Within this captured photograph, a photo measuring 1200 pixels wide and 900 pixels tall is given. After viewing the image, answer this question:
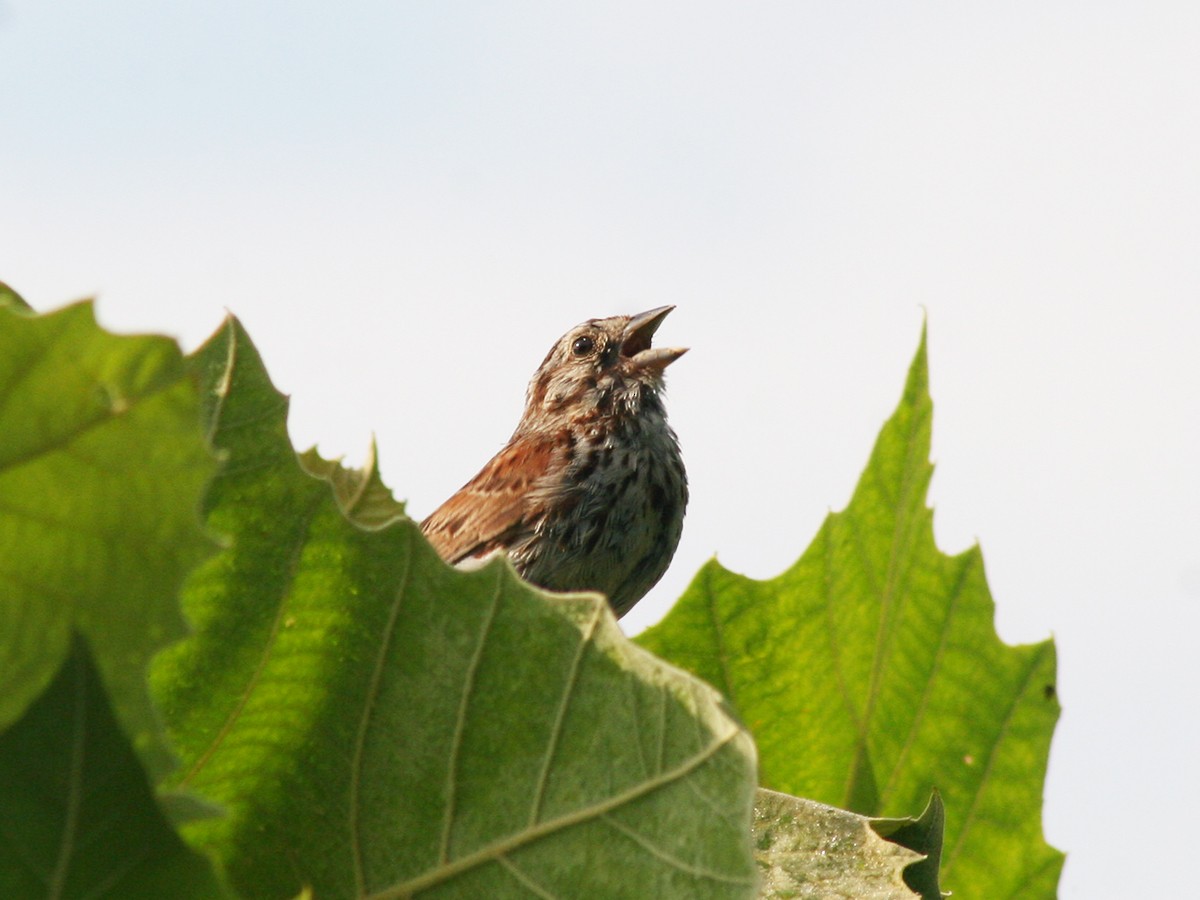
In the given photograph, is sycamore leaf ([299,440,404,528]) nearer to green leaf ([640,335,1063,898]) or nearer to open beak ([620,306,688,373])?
green leaf ([640,335,1063,898])

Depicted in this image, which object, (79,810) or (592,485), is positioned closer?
(79,810)

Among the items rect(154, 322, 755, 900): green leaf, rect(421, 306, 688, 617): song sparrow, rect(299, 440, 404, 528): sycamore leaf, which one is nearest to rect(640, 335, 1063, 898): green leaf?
rect(299, 440, 404, 528): sycamore leaf

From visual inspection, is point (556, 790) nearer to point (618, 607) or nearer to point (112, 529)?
point (112, 529)

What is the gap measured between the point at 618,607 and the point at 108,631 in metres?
5.03

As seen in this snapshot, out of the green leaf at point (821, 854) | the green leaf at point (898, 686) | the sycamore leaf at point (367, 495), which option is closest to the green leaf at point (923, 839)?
the green leaf at point (821, 854)

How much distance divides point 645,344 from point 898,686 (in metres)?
5.12

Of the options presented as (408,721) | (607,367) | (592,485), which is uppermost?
(607,367)

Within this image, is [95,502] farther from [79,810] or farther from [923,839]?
[923,839]

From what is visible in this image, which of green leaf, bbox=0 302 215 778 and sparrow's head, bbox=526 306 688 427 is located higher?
sparrow's head, bbox=526 306 688 427

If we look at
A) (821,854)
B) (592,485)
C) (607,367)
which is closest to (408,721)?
(821,854)

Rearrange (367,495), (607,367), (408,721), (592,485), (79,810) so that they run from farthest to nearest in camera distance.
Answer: (607,367), (592,485), (367,495), (408,721), (79,810)

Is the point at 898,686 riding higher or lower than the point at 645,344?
lower

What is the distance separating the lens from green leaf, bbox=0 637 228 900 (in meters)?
0.66

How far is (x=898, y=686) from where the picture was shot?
5.90 ft
